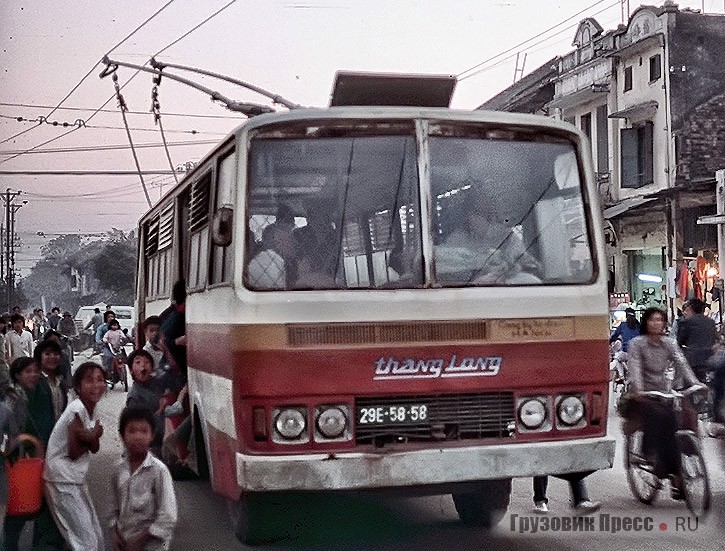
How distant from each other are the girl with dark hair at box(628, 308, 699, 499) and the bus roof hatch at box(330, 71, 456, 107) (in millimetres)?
2608

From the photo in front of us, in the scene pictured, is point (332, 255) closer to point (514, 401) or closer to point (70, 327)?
point (514, 401)

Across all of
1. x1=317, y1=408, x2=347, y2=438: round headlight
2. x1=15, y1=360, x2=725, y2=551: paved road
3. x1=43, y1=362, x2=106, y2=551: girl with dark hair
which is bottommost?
x1=15, y1=360, x2=725, y2=551: paved road

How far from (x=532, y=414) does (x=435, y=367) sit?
650 mm

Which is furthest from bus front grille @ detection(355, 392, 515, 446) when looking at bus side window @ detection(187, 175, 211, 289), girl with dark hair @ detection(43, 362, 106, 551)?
bus side window @ detection(187, 175, 211, 289)

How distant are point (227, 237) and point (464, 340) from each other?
1.49m

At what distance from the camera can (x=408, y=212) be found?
6.81 metres

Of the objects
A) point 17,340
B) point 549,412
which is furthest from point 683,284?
point 549,412

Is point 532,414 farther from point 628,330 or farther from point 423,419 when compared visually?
point 628,330

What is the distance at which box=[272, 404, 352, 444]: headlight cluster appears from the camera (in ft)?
21.1

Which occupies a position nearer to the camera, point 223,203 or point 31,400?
point 223,203

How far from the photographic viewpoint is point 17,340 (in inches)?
708

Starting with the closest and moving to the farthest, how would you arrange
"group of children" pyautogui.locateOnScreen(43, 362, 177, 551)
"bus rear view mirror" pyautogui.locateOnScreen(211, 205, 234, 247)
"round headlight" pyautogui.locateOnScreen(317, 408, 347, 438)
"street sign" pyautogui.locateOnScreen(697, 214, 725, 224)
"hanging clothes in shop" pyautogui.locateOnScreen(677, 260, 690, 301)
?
"group of children" pyautogui.locateOnScreen(43, 362, 177, 551) → "round headlight" pyautogui.locateOnScreen(317, 408, 347, 438) → "bus rear view mirror" pyautogui.locateOnScreen(211, 205, 234, 247) → "street sign" pyautogui.locateOnScreen(697, 214, 725, 224) → "hanging clothes in shop" pyautogui.locateOnScreen(677, 260, 690, 301)

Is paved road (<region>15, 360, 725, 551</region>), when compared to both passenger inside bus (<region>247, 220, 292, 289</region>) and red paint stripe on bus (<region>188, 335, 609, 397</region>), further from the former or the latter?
passenger inside bus (<region>247, 220, 292, 289</region>)

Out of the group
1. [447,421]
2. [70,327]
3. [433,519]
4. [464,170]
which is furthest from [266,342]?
[70,327]
